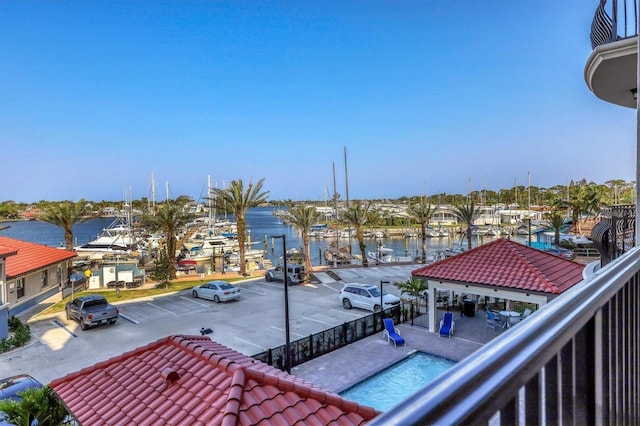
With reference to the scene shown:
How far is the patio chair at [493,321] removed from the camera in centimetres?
1526

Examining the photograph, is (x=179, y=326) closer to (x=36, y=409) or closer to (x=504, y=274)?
(x=36, y=409)

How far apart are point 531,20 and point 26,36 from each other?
20410mm

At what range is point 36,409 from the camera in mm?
7605

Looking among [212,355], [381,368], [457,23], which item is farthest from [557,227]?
[212,355]

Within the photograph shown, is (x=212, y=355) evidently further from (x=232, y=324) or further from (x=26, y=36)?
(x=26, y=36)

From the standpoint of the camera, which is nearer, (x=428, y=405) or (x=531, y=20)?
(x=428, y=405)

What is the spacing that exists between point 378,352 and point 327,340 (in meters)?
1.91

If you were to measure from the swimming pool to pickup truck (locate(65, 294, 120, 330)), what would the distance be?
12.6 metres

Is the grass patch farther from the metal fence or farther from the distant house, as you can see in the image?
the metal fence

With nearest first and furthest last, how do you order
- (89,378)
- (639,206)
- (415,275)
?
1. (639,206)
2. (89,378)
3. (415,275)

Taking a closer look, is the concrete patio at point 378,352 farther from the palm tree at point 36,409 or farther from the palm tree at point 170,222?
the palm tree at point 170,222

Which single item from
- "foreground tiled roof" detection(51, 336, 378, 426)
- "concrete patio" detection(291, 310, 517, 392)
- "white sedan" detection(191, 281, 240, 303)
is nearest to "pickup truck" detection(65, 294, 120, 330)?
"white sedan" detection(191, 281, 240, 303)

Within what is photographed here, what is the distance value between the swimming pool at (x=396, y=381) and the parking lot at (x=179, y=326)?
4985 mm

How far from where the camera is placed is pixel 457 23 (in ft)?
68.4
